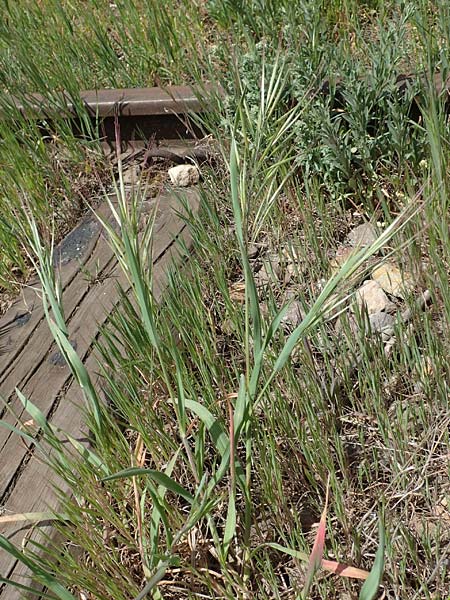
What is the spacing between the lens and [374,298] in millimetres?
2352

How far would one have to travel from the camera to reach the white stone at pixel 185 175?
3191 mm

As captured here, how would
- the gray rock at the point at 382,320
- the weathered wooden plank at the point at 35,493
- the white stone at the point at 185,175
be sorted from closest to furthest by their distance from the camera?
1. the weathered wooden plank at the point at 35,493
2. the gray rock at the point at 382,320
3. the white stone at the point at 185,175

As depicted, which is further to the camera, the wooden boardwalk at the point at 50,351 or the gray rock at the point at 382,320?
the gray rock at the point at 382,320

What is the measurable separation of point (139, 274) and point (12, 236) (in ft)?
5.56

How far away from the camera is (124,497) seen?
1.79m

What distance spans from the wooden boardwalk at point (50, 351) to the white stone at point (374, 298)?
0.57m

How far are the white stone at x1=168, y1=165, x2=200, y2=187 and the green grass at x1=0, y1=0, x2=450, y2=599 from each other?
224 millimetres

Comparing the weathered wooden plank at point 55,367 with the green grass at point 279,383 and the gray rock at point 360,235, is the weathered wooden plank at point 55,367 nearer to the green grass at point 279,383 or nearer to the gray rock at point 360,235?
the green grass at point 279,383

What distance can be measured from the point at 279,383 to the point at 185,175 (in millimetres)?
1385

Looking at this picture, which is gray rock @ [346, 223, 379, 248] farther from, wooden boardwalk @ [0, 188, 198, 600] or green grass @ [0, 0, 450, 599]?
wooden boardwalk @ [0, 188, 198, 600]

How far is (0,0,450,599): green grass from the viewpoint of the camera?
1584mm

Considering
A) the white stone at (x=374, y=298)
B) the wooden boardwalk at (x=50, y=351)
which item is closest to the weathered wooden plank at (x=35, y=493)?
the wooden boardwalk at (x=50, y=351)

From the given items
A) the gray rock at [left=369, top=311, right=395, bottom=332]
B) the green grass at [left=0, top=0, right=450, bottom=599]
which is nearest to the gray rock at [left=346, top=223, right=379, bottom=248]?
the green grass at [left=0, top=0, right=450, bottom=599]

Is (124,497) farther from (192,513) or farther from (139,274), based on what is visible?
(139,274)
